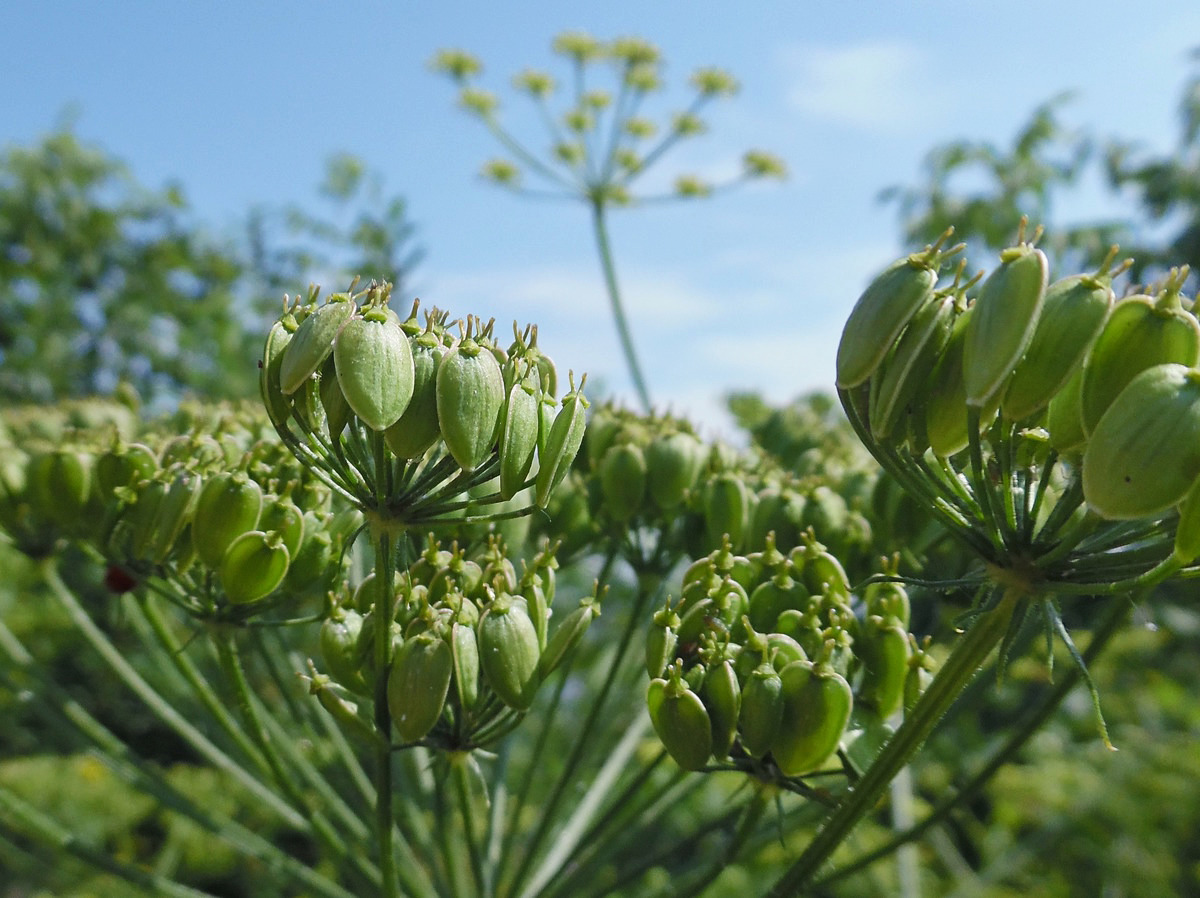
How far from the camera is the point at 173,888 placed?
247 cm

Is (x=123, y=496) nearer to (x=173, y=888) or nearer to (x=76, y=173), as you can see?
(x=173, y=888)

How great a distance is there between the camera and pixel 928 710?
62.2 inches

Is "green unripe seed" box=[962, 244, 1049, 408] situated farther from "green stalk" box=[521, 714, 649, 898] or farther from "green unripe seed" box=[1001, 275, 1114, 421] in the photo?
"green stalk" box=[521, 714, 649, 898]

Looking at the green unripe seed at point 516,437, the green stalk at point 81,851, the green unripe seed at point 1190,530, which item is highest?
the green unripe seed at point 516,437

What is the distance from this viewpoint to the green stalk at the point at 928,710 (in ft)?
5.15

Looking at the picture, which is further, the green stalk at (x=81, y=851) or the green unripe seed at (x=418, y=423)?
the green stalk at (x=81, y=851)

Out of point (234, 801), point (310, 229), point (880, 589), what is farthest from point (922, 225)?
point (880, 589)

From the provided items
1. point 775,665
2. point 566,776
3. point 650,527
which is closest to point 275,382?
point 775,665

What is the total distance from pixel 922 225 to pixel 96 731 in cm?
769

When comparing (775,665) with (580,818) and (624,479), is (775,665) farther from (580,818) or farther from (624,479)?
(580,818)

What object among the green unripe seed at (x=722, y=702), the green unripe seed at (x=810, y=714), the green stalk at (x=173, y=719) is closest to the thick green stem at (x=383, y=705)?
the green unripe seed at (x=722, y=702)

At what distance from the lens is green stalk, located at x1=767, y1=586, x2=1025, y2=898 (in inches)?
61.8

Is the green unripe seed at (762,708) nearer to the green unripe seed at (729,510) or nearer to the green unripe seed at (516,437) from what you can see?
the green unripe seed at (516,437)

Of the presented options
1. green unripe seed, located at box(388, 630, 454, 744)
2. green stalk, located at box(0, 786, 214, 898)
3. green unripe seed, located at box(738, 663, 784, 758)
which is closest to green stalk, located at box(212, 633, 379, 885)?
green stalk, located at box(0, 786, 214, 898)
